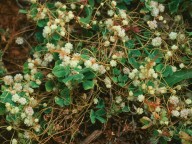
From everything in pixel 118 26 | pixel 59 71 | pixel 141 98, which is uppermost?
pixel 118 26

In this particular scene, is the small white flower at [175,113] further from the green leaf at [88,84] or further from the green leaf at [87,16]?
the green leaf at [87,16]

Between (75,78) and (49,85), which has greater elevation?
(75,78)

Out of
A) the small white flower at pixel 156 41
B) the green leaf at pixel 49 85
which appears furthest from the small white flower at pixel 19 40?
the small white flower at pixel 156 41

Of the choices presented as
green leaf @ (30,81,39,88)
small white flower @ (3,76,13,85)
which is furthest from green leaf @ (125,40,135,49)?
small white flower @ (3,76,13,85)

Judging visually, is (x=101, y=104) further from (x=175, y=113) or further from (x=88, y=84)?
(x=175, y=113)

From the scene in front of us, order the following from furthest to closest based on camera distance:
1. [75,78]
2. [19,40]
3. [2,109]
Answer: [19,40]
[2,109]
[75,78]

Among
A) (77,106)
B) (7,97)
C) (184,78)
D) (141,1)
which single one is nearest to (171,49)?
(184,78)

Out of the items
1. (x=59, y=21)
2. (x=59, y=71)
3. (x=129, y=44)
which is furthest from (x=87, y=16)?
(x=59, y=71)

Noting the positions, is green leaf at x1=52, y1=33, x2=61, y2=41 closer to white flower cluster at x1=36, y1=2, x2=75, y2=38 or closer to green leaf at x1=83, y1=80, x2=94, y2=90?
white flower cluster at x1=36, y1=2, x2=75, y2=38
